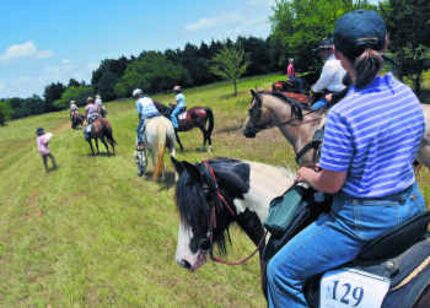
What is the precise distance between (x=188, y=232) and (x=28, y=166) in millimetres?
17395

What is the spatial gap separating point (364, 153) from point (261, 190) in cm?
119

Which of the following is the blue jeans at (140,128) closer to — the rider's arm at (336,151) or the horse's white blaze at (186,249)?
the horse's white blaze at (186,249)

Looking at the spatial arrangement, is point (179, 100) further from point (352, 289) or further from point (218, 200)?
point (352, 289)

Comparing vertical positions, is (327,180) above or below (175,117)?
above

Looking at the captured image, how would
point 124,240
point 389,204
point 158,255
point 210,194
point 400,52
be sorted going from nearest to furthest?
point 389,204 < point 210,194 < point 158,255 < point 124,240 < point 400,52

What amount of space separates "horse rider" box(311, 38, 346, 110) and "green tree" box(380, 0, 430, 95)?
51.1ft

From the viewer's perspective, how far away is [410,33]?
20422 mm

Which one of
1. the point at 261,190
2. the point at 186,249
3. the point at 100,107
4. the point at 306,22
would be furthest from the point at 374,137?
the point at 306,22

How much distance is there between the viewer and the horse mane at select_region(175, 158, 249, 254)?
286 cm

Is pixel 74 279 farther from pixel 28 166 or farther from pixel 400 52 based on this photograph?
pixel 400 52

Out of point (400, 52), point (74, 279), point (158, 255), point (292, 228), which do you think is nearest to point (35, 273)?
point (74, 279)

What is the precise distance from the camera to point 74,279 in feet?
20.6

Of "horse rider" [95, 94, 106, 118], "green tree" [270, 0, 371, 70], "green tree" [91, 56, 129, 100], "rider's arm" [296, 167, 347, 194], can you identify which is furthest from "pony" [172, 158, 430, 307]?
"green tree" [91, 56, 129, 100]

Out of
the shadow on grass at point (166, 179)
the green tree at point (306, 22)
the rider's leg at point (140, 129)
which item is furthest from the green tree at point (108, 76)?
the rider's leg at point (140, 129)
